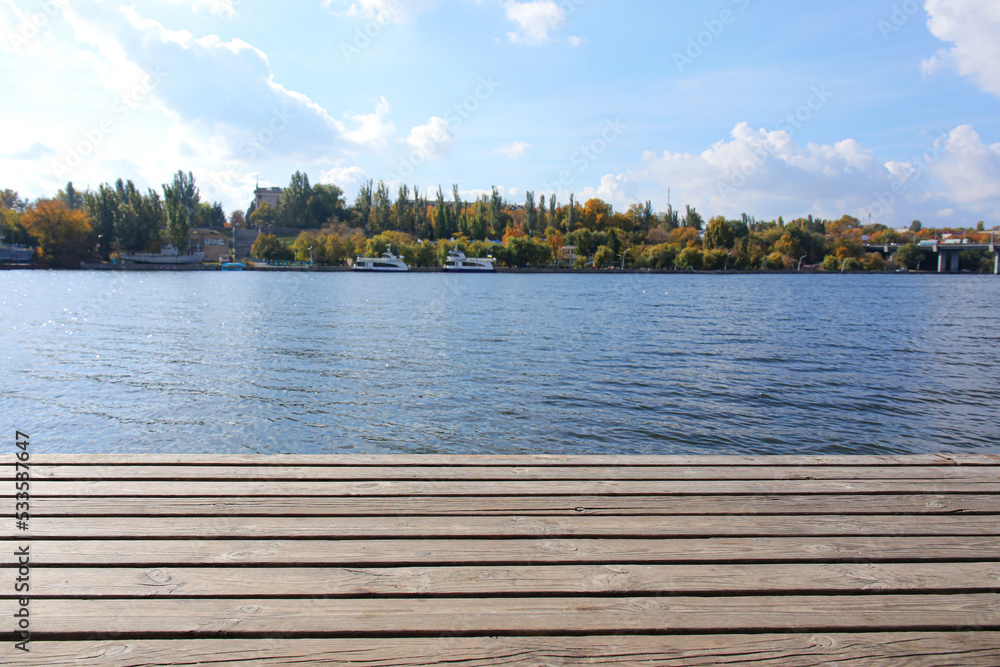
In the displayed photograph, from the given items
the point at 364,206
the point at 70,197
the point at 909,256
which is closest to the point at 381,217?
the point at 364,206

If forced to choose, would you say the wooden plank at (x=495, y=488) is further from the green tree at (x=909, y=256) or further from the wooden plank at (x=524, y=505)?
the green tree at (x=909, y=256)

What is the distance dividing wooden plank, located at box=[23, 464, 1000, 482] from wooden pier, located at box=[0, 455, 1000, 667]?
20mm

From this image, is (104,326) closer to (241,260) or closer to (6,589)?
(6,589)

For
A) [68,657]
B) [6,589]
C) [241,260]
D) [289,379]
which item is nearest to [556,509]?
[68,657]

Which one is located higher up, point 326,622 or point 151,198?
point 151,198

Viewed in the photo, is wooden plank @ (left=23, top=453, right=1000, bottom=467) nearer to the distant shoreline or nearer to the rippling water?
the rippling water

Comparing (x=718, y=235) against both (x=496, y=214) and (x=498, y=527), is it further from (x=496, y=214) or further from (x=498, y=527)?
(x=498, y=527)

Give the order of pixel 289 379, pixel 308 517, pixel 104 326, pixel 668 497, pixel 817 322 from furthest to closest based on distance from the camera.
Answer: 1. pixel 817 322
2. pixel 104 326
3. pixel 289 379
4. pixel 668 497
5. pixel 308 517

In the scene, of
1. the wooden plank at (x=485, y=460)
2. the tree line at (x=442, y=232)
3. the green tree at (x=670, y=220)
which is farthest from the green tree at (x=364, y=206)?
the wooden plank at (x=485, y=460)

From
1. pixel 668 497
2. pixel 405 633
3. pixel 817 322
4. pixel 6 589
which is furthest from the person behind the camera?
pixel 817 322

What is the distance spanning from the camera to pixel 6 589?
216 centimetres

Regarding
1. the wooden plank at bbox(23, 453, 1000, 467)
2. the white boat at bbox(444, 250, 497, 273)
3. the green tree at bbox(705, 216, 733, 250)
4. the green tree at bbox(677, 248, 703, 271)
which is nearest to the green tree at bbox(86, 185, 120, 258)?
A: the white boat at bbox(444, 250, 497, 273)

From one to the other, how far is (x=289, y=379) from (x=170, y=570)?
12567 millimetres

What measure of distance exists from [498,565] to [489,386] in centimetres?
1115
